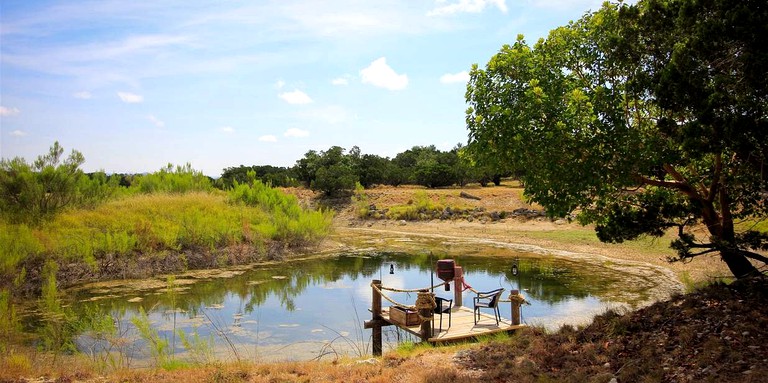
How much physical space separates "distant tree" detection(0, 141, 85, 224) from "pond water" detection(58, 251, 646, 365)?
5444mm

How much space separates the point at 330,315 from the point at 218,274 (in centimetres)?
747

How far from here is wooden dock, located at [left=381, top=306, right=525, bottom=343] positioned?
1034 cm

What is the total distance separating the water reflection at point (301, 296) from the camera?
12320 mm

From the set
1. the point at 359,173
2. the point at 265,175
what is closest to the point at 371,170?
the point at 359,173

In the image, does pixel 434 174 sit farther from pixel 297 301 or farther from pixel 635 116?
pixel 635 116

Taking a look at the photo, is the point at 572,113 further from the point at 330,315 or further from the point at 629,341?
the point at 330,315

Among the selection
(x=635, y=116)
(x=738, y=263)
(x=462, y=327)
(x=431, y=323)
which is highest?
(x=635, y=116)

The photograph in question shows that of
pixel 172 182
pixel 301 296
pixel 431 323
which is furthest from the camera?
pixel 172 182

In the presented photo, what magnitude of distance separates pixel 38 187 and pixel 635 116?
68.6 ft

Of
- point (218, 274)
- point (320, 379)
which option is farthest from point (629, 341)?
point (218, 274)

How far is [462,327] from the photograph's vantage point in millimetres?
11023

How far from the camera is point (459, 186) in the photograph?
2030 inches

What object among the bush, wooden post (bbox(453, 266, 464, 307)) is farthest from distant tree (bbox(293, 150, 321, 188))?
wooden post (bbox(453, 266, 464, 307))

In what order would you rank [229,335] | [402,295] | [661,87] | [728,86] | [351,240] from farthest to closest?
[351,240]
[402,295]
[229,335]
[661,87]
[728,86]
